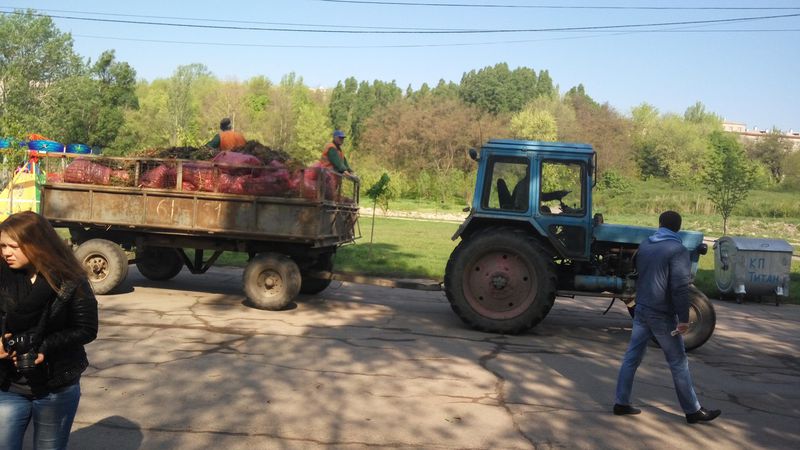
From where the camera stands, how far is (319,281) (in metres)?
11.2

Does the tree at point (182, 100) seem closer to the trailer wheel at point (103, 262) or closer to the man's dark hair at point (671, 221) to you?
the trailer wheel at point (103, 262)

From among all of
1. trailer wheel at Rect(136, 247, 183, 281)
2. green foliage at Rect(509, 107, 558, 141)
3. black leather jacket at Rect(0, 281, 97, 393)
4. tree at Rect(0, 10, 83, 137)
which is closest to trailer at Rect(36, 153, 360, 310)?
trailer wheel at Rect(136, 247, 183, 281)

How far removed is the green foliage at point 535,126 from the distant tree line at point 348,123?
130 mm

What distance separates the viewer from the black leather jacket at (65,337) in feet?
10.4

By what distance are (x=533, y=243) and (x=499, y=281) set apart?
0.68 meters

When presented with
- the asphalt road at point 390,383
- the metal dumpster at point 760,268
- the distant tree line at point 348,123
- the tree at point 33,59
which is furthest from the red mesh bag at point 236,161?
the tree at point 33,59

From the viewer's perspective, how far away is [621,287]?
8883 mm

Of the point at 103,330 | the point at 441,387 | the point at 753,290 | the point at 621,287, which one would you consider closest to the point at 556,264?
the point at 621,287

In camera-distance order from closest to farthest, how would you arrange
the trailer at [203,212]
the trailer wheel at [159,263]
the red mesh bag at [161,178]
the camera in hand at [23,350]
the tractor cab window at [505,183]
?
1. the camera in hand at [23,350]
2. the tractor cab window at [505,183]
3. the trailer at [203,212]
4. the red mesh bag at [161,178]
5. the trailer wheel at [159,263]

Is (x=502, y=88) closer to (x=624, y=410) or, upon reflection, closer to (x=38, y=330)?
(x=624, y=410)

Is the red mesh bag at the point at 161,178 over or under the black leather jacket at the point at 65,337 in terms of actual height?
over

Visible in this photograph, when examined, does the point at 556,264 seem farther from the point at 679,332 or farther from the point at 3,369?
the point at 3,369

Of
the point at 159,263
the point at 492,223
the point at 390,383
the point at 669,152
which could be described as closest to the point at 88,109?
the point at 159,263

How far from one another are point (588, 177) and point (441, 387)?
13.2ft
